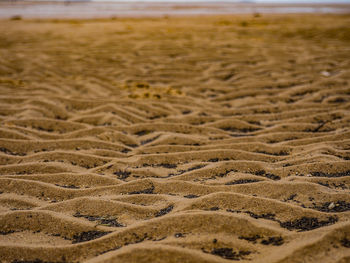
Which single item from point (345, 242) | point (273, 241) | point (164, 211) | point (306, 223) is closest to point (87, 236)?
point (164, 211)

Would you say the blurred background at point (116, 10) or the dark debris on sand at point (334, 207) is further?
the blurred background at point (116, 10)

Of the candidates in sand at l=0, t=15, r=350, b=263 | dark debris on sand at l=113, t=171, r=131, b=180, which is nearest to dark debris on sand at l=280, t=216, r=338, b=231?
sand at l=0, t=15, r=350, b=263

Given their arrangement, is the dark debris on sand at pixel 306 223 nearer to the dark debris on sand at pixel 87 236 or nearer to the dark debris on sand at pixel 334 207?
the dark debris on sand at pixel 334 207

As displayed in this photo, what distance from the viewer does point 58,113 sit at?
11.6 feet

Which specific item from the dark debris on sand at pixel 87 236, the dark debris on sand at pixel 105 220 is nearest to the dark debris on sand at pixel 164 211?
the dark debris on sand at pixel 105 220

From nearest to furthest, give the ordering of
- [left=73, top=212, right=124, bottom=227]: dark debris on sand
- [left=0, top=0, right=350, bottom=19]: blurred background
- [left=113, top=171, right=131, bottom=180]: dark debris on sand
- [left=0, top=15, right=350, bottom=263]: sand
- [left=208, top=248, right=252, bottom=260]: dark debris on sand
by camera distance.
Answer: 1. [left=208, top=248, right=252, bottom=260]: dark debris on sand
2. [left=0, top=15, right=350, bottom=263]: sand
3. [left=73, top=212, right=124, bottom=227]: dark debris on sand
4. [left=113, top=171, right=131, bottom=180]: dark debris on sand
5. [left=0, top=0, right=350, bottom=19]: blurred background

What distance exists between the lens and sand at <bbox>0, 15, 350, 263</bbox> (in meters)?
1.55

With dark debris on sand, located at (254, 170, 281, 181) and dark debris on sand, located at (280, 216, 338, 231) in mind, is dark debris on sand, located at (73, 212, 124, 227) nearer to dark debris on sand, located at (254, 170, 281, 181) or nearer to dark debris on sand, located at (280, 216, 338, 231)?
dark debris on sand, located at (280, 216, 338, 231)

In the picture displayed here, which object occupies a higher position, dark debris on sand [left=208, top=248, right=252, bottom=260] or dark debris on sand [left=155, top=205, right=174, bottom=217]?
dark debris on sand [left=155, top=205, right=174, bottom=217]

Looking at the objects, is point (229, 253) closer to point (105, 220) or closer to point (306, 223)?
point (306, 223)

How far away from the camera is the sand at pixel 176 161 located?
5.08 ft

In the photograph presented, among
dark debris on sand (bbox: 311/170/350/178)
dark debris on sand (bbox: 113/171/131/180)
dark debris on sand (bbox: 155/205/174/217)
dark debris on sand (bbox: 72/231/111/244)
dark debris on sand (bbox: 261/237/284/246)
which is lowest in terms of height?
dark debris on sand (bbox: 72/231/111/244)

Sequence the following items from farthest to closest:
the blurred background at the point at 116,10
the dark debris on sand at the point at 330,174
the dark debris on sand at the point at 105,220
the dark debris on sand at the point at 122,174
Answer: the blurred background at the point at 116,10, the dark debris on sand at the point at 122,174, the dark debris on sand at the point at 330,174, the dark debris on sand at the point at 105,220

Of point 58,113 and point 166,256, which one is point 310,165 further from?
point 58,113
